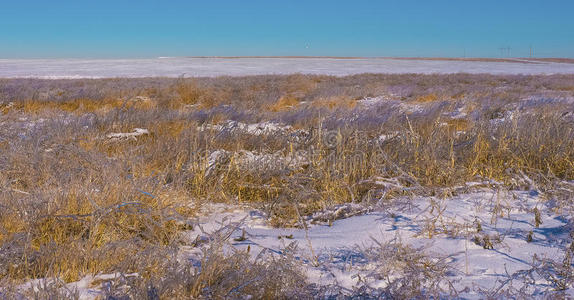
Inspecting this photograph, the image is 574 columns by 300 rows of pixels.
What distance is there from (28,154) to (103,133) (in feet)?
4.65

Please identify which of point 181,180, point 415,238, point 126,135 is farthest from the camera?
point 126,135

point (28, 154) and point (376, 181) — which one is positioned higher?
point (28, 154)

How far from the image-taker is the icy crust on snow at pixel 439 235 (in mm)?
2031

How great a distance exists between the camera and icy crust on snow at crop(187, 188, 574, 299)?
2.03m

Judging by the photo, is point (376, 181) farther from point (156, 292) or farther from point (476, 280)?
point (156, 292)

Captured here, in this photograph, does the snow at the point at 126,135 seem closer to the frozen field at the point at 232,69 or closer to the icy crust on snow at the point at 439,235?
the icy crust on snow at the point at 439,235

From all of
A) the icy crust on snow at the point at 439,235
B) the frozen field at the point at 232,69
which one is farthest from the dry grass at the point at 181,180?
the frozen field at the point at 232,69

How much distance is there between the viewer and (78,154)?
343 cm

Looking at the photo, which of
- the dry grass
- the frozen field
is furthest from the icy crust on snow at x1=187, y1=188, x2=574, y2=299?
the frozen field

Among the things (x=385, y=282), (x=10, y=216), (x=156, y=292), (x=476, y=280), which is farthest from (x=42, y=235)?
(x=476, y=280)

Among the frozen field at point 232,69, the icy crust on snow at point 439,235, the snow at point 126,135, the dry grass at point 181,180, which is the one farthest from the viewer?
the frozen field at point 232,69

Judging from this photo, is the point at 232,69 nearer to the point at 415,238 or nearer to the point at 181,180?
the point at 181,180

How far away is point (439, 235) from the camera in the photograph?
2.51m

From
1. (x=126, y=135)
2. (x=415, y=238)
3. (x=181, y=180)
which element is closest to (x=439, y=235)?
(x=415, y=238)
